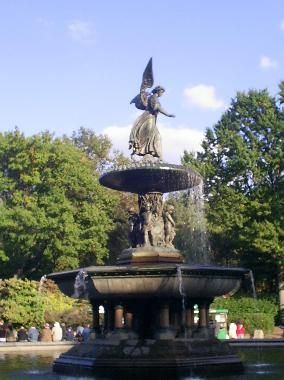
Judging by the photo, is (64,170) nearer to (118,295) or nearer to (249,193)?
(249,193)

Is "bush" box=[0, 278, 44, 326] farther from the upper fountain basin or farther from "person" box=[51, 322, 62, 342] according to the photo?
the upper fountain basin

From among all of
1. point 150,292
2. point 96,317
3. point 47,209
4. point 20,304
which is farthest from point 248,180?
point 150,292

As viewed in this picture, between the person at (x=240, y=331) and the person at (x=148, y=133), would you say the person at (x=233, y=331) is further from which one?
the person at (x=148, y=133)

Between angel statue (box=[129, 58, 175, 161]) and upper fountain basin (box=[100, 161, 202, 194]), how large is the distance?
28.0 inches

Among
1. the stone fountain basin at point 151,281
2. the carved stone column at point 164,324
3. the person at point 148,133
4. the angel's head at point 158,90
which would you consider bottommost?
the carved stone column at point 164,324

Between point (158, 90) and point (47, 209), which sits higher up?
point (47, 209)

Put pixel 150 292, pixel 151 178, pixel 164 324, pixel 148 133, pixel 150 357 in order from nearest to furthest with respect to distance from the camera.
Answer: pixel 150 357
pixel 150 292
pixel 164 324
pixel 151 178
pixel 148 133

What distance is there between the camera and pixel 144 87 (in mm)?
19672

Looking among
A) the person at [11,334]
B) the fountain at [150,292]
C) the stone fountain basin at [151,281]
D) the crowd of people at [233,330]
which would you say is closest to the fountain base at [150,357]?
the fountain at [150,292]

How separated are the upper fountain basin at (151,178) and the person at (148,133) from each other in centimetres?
79

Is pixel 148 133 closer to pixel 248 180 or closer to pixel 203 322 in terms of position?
pixel 203 322

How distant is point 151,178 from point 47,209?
28.1 metres

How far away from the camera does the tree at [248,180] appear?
137 ft

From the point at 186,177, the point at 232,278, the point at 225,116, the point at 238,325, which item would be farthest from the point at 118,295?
the point at 225,116
